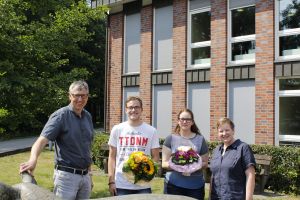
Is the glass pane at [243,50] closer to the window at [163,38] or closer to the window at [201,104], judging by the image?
the window at [201,104]

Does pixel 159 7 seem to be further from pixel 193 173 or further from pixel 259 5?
pixel 193 173


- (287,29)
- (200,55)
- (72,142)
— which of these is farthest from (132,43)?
(72,142)

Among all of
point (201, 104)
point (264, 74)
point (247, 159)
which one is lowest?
point (247, 159)

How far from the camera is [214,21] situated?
12172 millimetres

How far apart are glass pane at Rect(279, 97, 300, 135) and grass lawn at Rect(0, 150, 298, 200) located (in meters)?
2.12

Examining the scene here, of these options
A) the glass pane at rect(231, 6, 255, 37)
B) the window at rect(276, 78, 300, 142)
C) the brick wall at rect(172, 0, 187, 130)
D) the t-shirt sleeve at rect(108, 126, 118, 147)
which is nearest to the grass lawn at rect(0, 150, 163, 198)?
the brick wall at rect(172, 0, 187, 130)

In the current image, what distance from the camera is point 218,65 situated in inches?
470

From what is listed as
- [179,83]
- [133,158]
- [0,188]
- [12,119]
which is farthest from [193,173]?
[179,83]

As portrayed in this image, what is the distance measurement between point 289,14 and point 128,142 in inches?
301

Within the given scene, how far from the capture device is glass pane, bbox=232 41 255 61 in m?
11.5

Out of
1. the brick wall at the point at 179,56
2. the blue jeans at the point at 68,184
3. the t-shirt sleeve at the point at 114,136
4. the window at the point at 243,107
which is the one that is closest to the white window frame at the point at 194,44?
the brick wall at the point at 179,56

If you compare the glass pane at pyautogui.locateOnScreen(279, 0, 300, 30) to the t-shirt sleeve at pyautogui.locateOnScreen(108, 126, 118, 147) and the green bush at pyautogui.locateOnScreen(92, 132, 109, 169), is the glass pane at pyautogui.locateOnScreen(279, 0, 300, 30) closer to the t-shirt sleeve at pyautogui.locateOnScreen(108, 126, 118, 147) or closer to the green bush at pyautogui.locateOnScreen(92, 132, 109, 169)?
the green bush at pyautogui.locateOnScreen(92, 132, 109, 169)

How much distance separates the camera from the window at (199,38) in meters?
12.6

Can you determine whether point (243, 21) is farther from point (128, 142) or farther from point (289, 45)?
point (128, 142)
